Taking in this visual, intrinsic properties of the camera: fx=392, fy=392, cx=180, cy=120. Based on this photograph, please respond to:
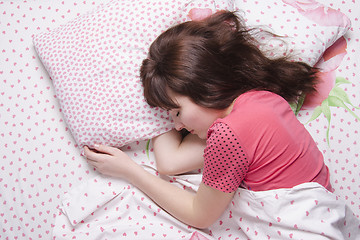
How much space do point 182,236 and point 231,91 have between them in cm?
44

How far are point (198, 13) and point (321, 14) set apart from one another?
40 centimetres

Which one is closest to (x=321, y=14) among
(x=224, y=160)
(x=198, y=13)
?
(x=198, y=13)

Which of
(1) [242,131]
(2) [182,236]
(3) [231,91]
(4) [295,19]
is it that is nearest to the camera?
(1) [242,131]

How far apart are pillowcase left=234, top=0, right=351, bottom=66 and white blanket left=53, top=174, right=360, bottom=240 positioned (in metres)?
0.44

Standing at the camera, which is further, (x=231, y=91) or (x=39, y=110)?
(x=39, y=110)

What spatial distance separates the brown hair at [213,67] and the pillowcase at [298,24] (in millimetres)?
79

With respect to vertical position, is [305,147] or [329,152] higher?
[305,147]

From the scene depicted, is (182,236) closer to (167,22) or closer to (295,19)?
(167,22)

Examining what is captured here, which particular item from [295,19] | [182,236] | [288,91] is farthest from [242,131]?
[295,19]

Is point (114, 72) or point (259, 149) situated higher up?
point (114, 72)

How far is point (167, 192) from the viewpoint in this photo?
1.14 metres

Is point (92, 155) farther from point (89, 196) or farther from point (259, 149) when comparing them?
point (259, 149)

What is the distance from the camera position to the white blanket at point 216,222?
0.97 m

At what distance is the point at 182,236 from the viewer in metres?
1.13
